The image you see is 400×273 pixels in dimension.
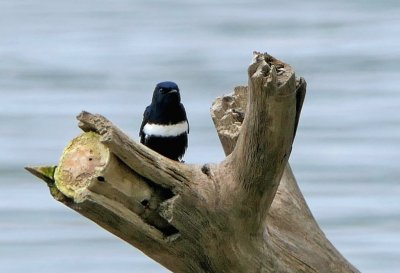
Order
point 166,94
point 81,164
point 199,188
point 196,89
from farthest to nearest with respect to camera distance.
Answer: point 196,89 < point 166,94 < point 199,188 < point 81,164

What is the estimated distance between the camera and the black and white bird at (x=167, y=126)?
6.26 metres

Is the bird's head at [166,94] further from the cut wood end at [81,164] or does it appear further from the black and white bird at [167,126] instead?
the cut wood end at [81,164]

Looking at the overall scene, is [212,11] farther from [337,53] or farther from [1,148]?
[1,148]

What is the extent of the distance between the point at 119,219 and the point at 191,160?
17.6 feet

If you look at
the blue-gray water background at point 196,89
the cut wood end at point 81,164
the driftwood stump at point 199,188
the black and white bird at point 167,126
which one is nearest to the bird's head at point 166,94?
the black and white bird at point 167,126

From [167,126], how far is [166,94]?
0.14 meters

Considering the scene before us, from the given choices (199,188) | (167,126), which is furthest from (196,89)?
(199,188)

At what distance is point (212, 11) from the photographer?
14289mm

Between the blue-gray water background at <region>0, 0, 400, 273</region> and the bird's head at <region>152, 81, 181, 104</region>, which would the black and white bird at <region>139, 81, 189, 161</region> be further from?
Answer: the blue-gray water background at <region>0, 0, 400, 273</region>

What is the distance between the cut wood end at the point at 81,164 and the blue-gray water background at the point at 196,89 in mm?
5001

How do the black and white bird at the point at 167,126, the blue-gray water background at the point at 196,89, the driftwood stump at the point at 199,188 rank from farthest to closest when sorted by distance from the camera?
the blue-gray water background at the point at 196,89
the black and white bird at the point at 167,126
the driftwood stump at the point at 199,188

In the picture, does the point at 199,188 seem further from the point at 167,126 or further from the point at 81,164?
the point at 167,126

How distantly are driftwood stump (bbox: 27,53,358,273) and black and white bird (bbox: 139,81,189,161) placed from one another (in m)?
1.36

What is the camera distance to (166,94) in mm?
6281
